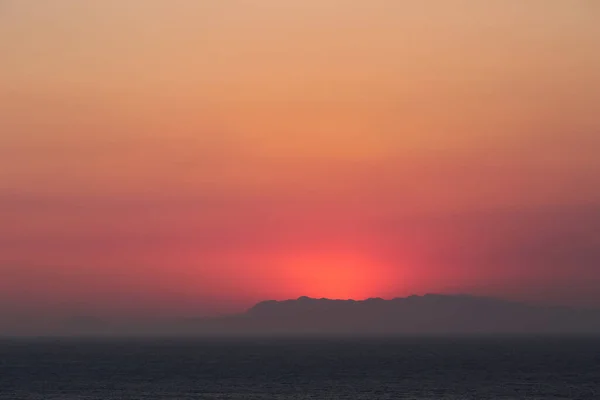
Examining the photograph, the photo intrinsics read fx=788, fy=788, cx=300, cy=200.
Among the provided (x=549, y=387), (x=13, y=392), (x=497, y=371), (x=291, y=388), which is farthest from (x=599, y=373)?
(x=13, y=392)

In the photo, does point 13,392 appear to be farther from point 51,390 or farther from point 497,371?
point 497,371

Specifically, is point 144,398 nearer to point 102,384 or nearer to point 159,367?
point 102,384

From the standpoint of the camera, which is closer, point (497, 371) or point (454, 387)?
point (454, 387)

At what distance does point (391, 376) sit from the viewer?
142125 millimetres

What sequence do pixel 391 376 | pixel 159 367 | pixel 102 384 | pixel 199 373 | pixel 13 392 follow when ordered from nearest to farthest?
pixel 13 392 < pixel 102 384 < pixel 391 376 < pixel 199 373 < pixel 159 367

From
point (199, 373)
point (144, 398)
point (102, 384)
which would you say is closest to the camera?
point (144, 398)

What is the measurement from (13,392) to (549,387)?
260 ft

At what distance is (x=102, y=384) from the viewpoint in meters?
126

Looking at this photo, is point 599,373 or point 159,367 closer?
point 599,373

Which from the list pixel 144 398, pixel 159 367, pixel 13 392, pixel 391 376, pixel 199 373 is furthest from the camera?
pixel 159 367

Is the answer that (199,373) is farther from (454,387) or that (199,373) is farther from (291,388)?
(454,387)

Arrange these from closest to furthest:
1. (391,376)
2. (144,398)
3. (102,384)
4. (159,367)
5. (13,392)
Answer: (144,398)
(13,392)
(102,384)
(391,376)
(159,367)

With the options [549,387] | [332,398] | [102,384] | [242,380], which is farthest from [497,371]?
[102,384]

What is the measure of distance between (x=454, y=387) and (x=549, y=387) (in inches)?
572
